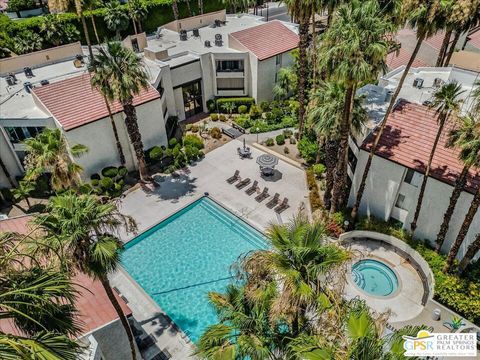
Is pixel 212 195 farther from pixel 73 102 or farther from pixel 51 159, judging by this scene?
pixel 73 102

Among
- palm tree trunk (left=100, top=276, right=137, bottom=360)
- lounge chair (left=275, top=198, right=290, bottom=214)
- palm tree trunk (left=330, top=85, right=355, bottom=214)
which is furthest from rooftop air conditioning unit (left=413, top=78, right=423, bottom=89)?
palm tree trunk (left=100, top=276, right=137, bottom=360)

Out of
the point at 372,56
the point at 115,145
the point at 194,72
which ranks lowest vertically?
the point at 115,145

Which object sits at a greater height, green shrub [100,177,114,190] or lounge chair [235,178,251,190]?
green shrub [100,177,114,190]

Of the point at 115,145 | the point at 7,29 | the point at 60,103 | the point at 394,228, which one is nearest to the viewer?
the point at 394,228

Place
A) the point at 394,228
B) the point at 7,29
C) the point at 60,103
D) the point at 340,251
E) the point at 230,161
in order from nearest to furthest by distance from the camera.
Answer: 1. the point at 340,251
2. the point at 394,228
3. the point at 60,103
4. the point at 230,161
5. the point at 7,29

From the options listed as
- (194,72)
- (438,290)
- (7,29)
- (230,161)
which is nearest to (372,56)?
(438,290)

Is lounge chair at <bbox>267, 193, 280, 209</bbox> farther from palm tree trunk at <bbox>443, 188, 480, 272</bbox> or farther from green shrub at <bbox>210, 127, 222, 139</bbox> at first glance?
palm tree trunk at <bbox>443, 188, 480, 272</bbox>

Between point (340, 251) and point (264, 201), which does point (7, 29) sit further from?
point (340, 251)
